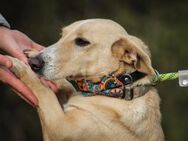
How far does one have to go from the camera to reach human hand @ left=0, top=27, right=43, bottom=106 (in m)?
5.22

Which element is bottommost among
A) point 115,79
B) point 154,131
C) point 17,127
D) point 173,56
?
point 17,127

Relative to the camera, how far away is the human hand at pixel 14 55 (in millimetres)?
5216

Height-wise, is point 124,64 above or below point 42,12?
above

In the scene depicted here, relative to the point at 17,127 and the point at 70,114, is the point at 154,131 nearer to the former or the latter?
the point at 70,114

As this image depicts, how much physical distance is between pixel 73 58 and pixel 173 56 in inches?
207

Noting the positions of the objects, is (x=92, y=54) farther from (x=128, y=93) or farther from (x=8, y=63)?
(x=8, y=63)

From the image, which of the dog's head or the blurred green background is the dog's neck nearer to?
the dog's head

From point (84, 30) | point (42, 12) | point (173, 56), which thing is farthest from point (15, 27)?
point (84, 30)

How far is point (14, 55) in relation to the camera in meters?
5.58

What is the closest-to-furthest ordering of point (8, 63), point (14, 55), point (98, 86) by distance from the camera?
point (8, 63) → point (98, 86) → point (14, 55)

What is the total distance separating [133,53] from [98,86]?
0.35 meters

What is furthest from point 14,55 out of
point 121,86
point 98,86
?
point 121,86

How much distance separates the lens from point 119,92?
204 inches

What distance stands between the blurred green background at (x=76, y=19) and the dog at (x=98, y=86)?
479 centimetres
